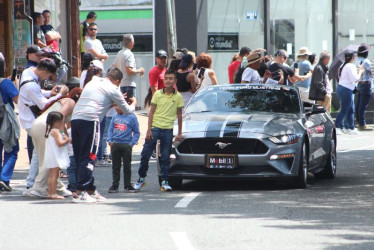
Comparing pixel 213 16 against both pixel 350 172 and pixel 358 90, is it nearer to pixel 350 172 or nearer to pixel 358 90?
pixel 358 90

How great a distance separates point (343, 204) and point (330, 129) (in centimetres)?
369

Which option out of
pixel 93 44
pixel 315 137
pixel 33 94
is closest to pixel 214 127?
pixel 315 137

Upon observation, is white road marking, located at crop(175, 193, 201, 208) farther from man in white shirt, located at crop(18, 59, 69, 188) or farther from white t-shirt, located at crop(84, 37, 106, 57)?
white t-shirt, located at crop(84, 37, 106, 57)

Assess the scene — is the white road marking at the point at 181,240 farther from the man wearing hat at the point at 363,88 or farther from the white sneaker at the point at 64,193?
the man wearing hat at the point at 363,88

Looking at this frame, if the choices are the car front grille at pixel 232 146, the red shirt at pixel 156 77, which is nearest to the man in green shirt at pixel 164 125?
the car front grille at pixel 232 146

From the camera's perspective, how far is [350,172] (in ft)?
53.4

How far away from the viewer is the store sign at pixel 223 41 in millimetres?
33500

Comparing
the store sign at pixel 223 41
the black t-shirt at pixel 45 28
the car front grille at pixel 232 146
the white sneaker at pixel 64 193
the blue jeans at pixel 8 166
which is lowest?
the white sneaker at pixel 64 193

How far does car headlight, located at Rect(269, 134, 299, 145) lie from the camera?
43.8 ft

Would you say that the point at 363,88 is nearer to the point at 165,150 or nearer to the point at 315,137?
the point at 315,137

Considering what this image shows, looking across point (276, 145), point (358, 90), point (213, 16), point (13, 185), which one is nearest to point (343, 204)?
point (276, 145)

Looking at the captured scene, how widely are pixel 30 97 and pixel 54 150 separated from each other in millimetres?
989

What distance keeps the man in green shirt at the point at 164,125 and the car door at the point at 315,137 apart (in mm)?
1829

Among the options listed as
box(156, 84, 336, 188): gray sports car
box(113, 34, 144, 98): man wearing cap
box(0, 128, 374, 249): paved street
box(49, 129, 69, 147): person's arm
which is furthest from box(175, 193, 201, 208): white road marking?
box(113, 34, 144, 98): man wearing cap
